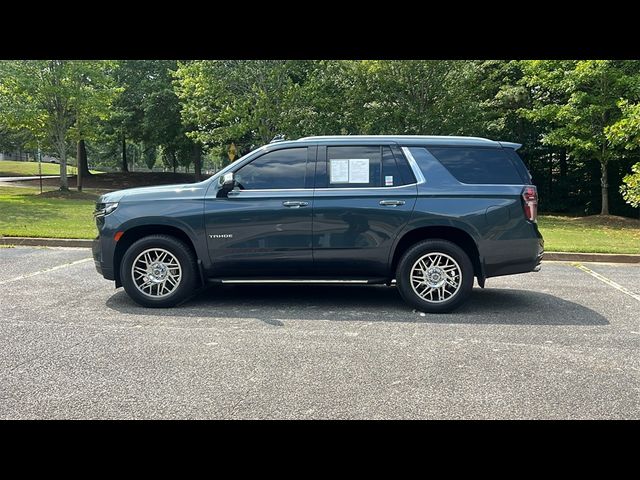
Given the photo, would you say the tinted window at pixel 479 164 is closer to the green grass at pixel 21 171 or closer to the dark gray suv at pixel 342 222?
the dark gray suv at pixel 342 222

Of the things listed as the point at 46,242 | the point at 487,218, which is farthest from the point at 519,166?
the point at 46,242

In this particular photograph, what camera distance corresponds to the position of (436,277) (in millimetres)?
6066

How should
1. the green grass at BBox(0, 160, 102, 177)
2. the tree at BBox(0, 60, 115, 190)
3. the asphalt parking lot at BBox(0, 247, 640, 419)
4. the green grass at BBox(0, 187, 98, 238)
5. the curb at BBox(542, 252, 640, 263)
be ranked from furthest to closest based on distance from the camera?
1. the green grass at BBox(0, 160, 102, 177)
2. the tree at BBox(0, 60, 115, 190)
3. the green grass at BBox(0, 187, 98, 238)
4. the curb at BBox(542, 252, 640, 263)
5. the asphalt parking lot at BBox(0, 247, 640, 419)

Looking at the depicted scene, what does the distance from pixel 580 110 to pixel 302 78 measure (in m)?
11.0

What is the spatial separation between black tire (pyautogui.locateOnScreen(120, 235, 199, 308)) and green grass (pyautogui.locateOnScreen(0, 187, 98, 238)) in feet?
20.1

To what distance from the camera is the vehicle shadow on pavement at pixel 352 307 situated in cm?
585

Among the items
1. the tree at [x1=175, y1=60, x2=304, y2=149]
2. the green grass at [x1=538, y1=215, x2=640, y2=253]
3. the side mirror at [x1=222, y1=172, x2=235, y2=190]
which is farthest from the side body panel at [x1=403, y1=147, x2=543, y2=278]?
the tree at [x1=175, y1=60, x2=304, y2=149]

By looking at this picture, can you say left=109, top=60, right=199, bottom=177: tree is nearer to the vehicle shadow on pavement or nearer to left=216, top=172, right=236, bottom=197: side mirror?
the vehicle shadow on pavement

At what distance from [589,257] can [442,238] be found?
17.7 feet

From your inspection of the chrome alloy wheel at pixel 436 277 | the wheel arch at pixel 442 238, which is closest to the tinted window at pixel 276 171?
the wheel arch at pixel 442 238

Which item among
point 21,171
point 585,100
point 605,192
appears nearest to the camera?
point 585,100

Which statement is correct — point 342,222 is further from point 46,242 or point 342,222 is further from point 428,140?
point 46,242

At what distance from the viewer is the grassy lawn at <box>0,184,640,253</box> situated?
1164 cm

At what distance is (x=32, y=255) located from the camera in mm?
Answer: 9797
